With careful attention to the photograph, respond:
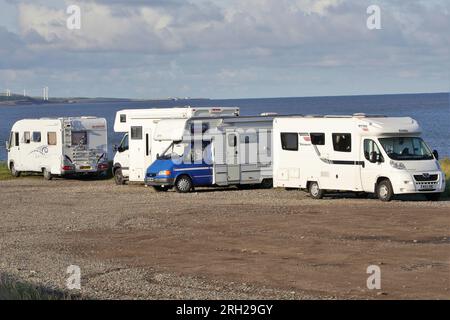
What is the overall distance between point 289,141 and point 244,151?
9.65ft

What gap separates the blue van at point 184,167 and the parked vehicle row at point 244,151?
32 millimetres

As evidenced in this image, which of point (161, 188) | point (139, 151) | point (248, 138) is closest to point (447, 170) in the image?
point (248, 138)

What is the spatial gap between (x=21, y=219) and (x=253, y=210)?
5984mm

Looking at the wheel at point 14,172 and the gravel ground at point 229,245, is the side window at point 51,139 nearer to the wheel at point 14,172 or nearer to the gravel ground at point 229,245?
the wheel at point 14,172

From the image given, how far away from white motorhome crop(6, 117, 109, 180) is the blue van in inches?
314

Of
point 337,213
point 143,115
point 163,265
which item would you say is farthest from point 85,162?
point 163,265

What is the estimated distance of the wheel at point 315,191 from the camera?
1156 inches

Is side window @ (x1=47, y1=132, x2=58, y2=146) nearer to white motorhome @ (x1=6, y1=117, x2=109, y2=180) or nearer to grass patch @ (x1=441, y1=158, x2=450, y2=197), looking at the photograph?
white motorhome @ (x1=6, y1=117, x2=109, y2=180)

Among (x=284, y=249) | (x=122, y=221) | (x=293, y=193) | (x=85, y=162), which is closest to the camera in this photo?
(x=284, y=249)

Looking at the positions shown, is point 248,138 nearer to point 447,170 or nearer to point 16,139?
point 447,170

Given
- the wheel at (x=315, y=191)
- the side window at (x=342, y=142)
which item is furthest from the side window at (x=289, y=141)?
the side window at (x=342, y=142)

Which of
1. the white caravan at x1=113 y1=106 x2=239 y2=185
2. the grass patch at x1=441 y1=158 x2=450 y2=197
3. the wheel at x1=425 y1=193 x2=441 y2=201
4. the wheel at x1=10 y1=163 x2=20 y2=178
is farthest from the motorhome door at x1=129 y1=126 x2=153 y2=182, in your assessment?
the wheel at x1=425 y1=193 x2=441 y2=201
